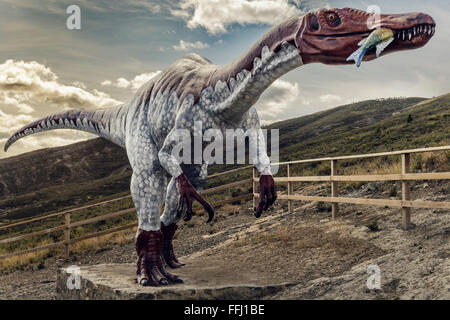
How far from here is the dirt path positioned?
412 cm

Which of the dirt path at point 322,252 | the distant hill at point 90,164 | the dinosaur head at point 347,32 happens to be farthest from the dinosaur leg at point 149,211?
the distant hill at point 90,164

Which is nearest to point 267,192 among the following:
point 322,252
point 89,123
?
point 322,252

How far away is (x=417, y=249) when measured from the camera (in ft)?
16.4

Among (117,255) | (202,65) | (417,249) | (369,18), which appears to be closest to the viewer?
(369,18)

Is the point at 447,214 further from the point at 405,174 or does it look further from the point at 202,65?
the point at 202,65

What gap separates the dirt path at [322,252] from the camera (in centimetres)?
412

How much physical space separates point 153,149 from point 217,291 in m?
1.53

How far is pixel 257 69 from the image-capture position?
11.2 ft

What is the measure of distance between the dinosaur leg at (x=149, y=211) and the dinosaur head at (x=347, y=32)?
188 centimetres

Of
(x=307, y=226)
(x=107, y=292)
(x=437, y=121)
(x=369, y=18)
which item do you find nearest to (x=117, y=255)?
(x=307, y=226)

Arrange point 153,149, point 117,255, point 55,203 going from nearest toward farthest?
point 153,149 → point 117,255 → point 55,203

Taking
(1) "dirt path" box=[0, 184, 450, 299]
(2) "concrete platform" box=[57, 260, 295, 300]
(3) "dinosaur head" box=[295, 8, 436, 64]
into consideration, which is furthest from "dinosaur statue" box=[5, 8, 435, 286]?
(1) "dirt path" box=[0, 184, 450, 299]

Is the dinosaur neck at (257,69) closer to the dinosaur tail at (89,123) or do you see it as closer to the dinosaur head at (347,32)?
the dinosaur head at (347,32)

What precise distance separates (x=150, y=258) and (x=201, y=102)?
1.62 metres
